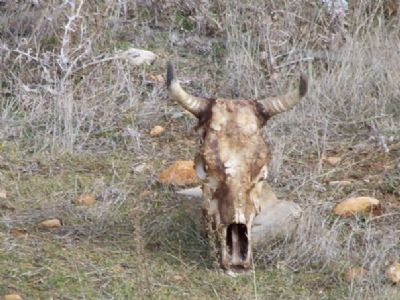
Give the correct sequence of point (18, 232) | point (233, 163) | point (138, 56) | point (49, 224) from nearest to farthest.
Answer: point (233, 163) < point (18, 232) < point (49, 224) < point (138, 56)

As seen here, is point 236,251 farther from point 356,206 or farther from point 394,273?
point 356,206

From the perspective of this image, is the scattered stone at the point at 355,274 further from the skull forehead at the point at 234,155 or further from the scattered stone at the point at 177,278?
the scattered stone at the point at 177,278

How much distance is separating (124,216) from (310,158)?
152cm

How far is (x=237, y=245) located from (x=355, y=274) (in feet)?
2.08

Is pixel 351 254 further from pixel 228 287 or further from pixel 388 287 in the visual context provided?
pixel 228 287

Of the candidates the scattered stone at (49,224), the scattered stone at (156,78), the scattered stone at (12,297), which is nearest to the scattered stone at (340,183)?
the scattered stone at (49,224)

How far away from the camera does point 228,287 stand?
5.38 meters

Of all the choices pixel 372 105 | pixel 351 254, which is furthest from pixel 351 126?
pixel 351 254

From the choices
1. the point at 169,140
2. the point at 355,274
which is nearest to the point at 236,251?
the point at 355,274

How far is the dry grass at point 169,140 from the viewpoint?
18.2 feet

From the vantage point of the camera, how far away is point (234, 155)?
5.46 metres

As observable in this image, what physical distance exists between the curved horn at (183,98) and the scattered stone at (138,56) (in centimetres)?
271

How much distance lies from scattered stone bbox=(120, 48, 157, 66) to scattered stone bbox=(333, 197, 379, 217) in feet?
8.34

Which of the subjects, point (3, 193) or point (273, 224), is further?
point (3, 193)
